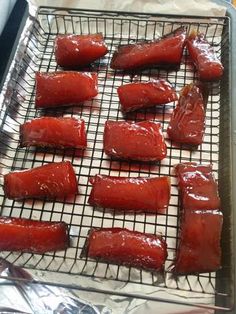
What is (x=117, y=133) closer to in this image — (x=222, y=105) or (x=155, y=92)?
(x=155, y=92)

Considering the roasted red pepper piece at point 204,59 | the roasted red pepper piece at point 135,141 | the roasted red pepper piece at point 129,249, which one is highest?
the roasted red pepper piece at point 204,59

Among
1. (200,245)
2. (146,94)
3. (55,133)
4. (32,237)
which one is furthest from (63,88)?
(200,245)

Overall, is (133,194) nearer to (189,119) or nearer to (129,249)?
(129,249)

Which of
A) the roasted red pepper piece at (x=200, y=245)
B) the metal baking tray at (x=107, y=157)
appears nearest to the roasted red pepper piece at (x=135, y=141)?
the metal baking tray at (x=107, y=157)

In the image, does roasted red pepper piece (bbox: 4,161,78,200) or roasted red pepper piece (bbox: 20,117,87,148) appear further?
roasted red pepper piece (bbox: 20,117,87,148)

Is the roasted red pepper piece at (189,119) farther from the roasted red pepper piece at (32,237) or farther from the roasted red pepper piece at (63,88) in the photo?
the roasted red pepper piece at (32,237)

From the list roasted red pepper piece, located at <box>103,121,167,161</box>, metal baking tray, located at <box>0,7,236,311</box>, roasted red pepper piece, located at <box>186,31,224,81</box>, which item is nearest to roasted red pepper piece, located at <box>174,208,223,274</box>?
metal baking tray, located at <box>0,7,236,311</box>

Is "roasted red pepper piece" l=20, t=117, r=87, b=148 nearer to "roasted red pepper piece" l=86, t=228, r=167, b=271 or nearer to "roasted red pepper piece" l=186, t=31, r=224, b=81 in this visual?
"roasted red pepper piece" l=86, t=228, r=167, b=271
